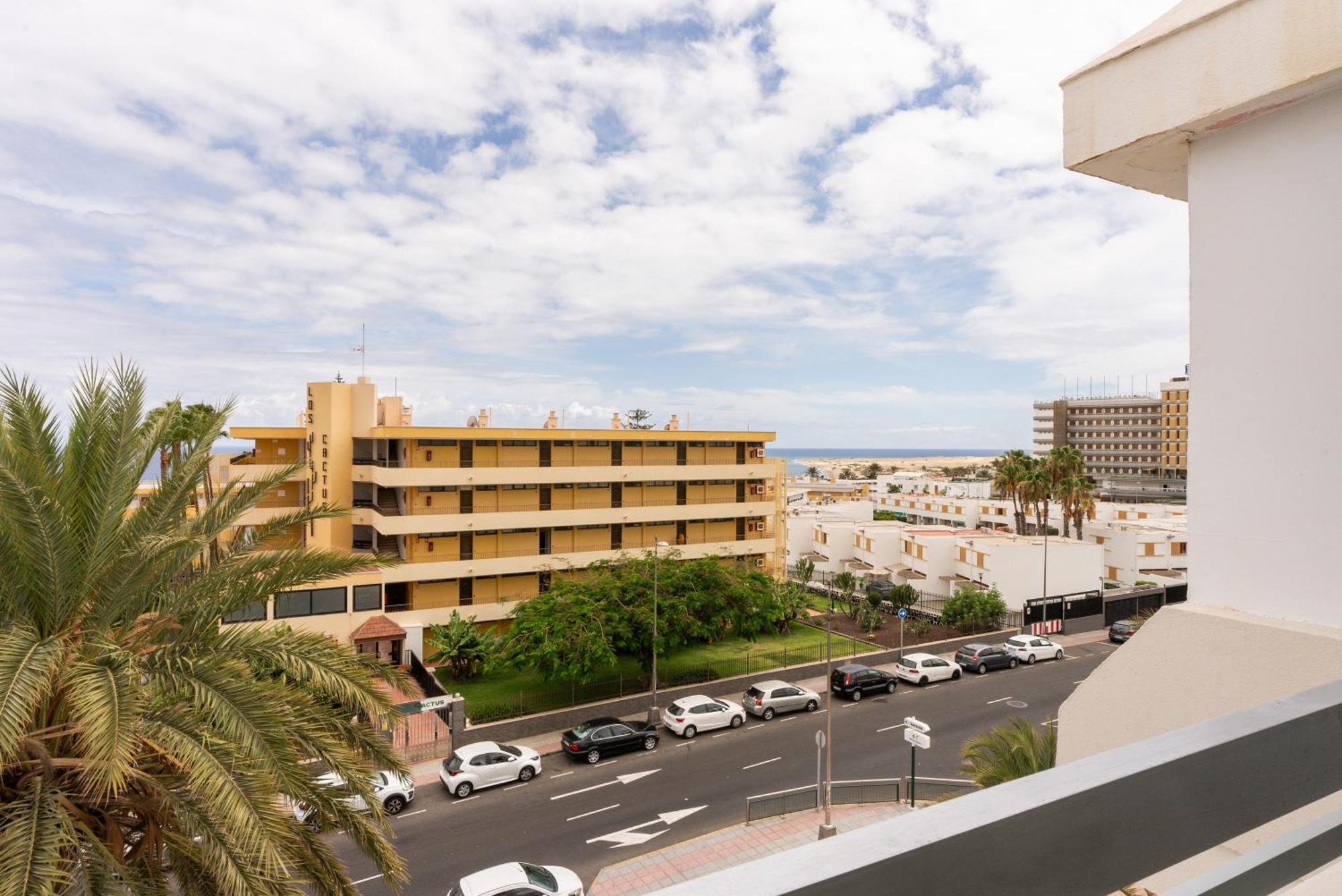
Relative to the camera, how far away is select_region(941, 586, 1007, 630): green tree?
37125 millimetres

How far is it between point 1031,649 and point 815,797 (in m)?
19.2

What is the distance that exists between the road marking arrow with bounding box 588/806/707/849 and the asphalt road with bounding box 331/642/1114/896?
0.03 metres

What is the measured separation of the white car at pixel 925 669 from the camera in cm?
3028

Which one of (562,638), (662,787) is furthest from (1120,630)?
(562,638)

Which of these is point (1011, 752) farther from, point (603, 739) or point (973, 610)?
point (973, 610)

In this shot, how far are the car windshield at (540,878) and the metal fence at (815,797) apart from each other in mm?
5480

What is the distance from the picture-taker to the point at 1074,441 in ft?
380

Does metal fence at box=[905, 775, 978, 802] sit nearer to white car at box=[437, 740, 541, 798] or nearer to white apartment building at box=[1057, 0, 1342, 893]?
white car at box=[437, 740, 541, 798]

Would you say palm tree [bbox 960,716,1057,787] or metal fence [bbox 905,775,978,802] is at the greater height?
palm tree [bbox 960,716,1057,787]

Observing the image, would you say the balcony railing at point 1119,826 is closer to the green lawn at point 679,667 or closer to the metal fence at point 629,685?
the metal fence at point 629,685

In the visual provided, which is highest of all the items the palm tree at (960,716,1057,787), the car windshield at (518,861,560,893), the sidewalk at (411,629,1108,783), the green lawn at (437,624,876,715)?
the palm tree at (960,716,1057,787)

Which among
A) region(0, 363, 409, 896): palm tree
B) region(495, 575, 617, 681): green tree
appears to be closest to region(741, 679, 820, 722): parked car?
region(495, 575, 617, 681): green tree

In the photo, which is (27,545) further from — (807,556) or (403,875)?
(807,556)

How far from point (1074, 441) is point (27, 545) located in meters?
127
